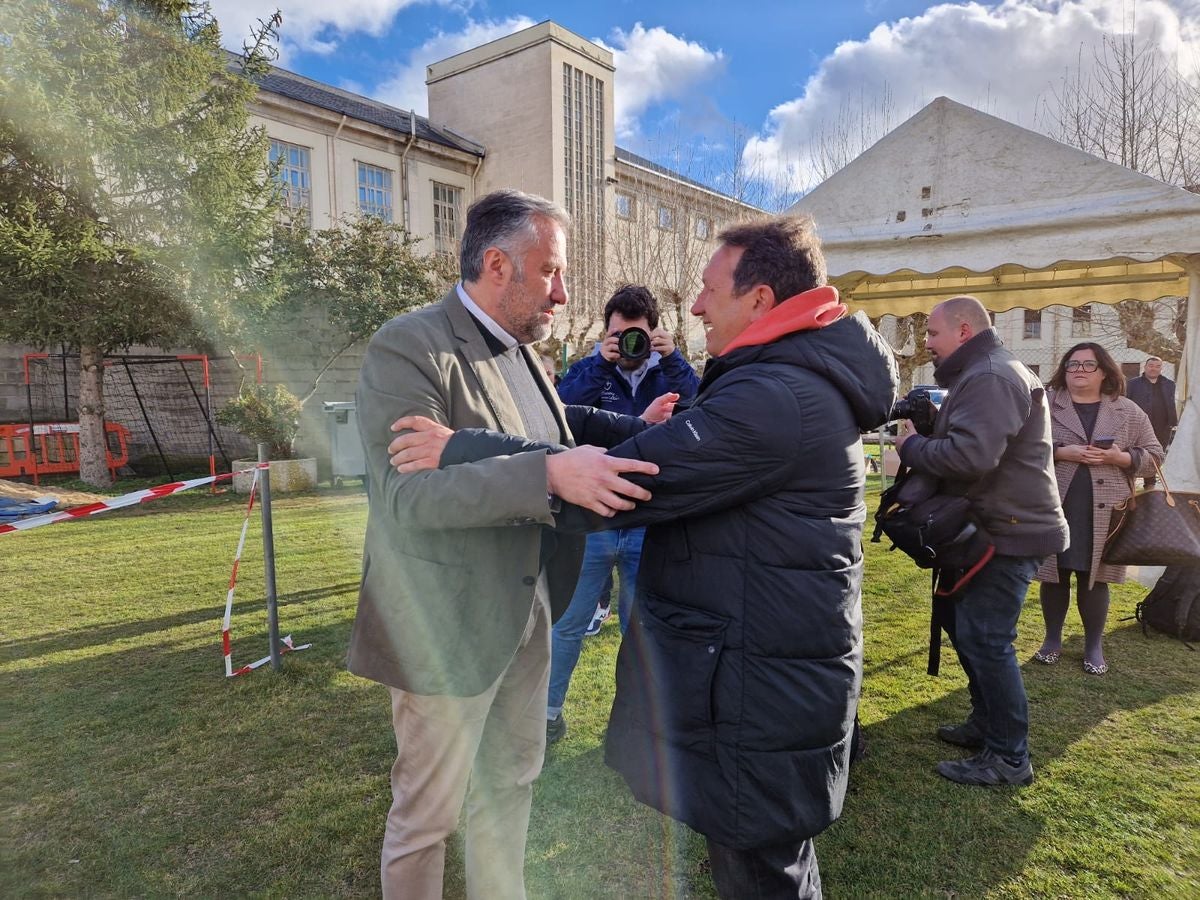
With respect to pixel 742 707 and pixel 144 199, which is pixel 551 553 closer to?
pixel 742 707

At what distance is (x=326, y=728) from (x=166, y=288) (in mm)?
11992

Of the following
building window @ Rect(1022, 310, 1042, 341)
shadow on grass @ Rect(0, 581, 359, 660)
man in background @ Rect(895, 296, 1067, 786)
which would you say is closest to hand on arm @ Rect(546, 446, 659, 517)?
man in background @ Rect(895, 296, 1067, 786)

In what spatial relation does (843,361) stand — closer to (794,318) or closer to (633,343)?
(794,318)

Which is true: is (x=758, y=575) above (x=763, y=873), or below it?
above

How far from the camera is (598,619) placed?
5340 mm

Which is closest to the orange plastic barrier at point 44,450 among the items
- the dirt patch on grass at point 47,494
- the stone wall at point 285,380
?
the dirt patch on grass at point 47,494

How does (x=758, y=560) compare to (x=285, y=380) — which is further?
(x=285, y=380)

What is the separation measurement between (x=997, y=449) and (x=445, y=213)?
2362 cm

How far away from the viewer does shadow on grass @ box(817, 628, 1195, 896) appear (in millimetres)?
2598

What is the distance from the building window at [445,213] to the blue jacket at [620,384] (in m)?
20.7

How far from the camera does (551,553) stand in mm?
2033

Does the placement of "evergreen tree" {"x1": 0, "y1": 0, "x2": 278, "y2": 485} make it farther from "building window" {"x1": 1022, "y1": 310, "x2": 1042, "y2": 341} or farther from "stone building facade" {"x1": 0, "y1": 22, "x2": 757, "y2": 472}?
"building window" {"x1": 1022, "y1": 310, "x2": 1042, "y2": 341}

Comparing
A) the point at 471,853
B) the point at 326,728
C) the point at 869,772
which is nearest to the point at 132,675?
the point at 326,728

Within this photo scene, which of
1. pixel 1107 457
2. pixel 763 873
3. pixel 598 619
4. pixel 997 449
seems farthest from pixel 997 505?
pixel 598 619
